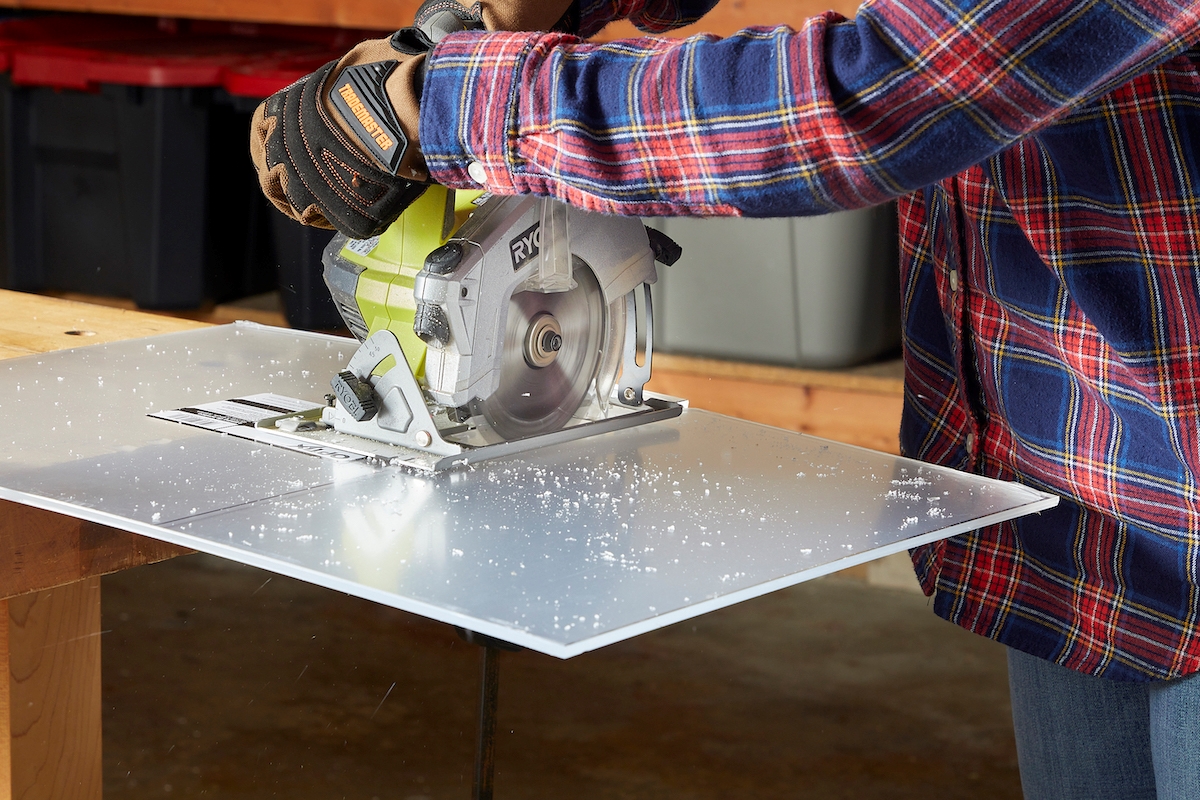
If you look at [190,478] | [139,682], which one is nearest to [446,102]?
[190,478]

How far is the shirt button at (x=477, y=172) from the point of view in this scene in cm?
99

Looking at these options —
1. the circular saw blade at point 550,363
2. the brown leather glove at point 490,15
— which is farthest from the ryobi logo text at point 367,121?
the circular saw blade at point 550,363

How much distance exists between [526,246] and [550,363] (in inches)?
5.5

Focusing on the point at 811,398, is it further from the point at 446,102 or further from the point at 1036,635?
the point at 446,102

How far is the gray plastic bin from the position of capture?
2.54m

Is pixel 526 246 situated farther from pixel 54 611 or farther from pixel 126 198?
pixel 126 198

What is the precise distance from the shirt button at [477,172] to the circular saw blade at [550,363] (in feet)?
0.64

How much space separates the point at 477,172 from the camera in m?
0.99

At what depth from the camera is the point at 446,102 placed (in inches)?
38.6

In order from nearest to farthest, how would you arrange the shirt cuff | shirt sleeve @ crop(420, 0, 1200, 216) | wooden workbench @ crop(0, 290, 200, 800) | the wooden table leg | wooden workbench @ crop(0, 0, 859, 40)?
shirt sleeve @ crop(420, 0, 1200, 216) < the shirt cuff < wooden workbench @ crop(0, 290, 200, 800) < the wooden table leg < wooden workbench @ crop(0, 0, 859, 40)

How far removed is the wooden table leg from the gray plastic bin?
1.44m

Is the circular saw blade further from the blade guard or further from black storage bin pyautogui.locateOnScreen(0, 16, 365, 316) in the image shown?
black storage bin pyautogui.locateOnScreen(0, 16, 365, 316)

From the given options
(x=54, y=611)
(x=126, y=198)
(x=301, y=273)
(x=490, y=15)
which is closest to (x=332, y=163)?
(x=490, y=15)

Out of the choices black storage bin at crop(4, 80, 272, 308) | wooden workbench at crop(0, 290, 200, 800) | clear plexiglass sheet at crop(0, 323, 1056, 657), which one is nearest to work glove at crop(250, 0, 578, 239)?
clear plexiglass sheet at crop(0, 323, 1056, 657)
